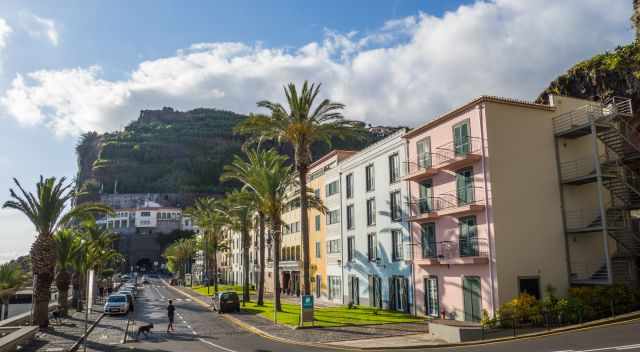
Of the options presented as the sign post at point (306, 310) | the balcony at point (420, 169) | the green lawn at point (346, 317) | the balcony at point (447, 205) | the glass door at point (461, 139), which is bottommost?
the green lawn at point (346, 317)

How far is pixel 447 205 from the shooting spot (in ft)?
103

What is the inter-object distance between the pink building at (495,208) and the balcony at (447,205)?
61 mm

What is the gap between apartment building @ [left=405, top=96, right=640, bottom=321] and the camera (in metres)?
27.6

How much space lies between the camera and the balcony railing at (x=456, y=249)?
28188 mm

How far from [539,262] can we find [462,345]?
9.54m

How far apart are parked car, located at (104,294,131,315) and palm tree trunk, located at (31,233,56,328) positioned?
11.4m

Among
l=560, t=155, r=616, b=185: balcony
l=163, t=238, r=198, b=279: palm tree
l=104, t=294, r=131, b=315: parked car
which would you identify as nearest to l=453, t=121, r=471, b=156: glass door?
l=560, t=155, r=616, b=185: balcony

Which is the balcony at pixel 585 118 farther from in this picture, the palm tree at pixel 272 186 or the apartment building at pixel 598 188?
the palm tree at pixel 272 186

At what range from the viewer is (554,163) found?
2984cm

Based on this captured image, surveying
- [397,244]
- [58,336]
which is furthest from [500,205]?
[58,336]

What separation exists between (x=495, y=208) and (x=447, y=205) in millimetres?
4162

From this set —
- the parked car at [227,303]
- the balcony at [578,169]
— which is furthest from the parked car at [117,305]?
the balcony at [578,169]

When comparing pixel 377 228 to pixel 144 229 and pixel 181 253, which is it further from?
pixel 144 229

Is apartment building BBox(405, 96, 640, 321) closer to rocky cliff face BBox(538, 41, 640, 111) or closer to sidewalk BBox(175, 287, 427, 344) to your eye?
sidewalk BBox(175, 287, 427, 344)
